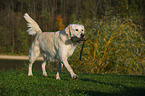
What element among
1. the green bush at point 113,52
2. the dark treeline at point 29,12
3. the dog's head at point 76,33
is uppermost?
the dark treeline at point 29,12

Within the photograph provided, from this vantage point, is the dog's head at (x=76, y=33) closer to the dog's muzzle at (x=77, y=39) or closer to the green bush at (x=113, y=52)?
the dog's muzzle at (x=77, y=39)

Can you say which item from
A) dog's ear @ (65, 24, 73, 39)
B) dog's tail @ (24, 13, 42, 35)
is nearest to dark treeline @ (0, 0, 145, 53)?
dog's tail @ (24, 13, 42, 35)

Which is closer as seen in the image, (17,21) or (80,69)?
(80,69)

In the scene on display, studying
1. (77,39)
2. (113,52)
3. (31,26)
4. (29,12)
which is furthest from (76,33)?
(29,12)

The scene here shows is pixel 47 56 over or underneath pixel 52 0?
underneath

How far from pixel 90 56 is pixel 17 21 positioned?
1124 inches

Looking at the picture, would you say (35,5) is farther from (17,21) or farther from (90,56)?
(90,56)

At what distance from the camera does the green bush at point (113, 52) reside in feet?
34.4

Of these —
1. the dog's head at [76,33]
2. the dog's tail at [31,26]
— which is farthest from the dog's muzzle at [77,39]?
the dog's tail at [31,26]

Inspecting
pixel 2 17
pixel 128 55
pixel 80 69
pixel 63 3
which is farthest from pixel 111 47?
pixel 2 17

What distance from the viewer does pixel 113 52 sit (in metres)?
10.6

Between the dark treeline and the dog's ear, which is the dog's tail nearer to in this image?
the dog's ear

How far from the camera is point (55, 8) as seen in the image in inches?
1380

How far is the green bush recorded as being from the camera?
1049 cm
